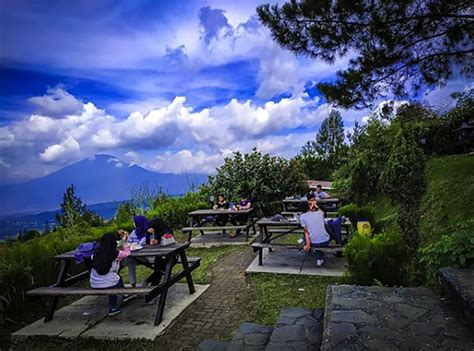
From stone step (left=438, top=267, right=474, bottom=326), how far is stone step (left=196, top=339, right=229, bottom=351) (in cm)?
201

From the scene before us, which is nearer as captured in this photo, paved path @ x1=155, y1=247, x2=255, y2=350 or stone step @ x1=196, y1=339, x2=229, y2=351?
stone step @ x1=196, y1=339, x2=229, y2=351

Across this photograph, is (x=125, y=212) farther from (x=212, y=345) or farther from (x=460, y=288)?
(x=460, y=288)

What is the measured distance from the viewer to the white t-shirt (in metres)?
5.64

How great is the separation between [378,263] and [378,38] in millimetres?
3452

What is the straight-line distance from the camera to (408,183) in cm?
506

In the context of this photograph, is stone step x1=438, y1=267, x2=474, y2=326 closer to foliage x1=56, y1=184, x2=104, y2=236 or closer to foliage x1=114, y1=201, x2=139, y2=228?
foliage x1=56, y1=184, x2=104, y2=236

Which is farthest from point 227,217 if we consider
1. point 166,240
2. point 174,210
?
point 166,240

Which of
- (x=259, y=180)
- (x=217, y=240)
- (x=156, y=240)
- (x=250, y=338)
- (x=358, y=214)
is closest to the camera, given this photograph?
(x=250, y=338)

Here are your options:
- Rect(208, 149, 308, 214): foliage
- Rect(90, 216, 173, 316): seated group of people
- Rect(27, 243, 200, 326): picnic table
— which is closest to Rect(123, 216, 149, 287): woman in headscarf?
Rect(90, 216, 173, 316): seated group of people

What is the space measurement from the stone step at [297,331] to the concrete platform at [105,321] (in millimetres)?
1307

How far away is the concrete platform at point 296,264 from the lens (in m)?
5.50

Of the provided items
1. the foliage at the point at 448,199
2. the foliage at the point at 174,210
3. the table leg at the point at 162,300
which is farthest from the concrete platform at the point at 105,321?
A: the foliage at the point at 174,210

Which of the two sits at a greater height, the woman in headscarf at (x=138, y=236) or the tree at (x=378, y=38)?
the tree at (x=378, y=38)

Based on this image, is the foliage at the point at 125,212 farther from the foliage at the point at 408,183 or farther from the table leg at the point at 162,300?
the foliage at the point at 408,183
